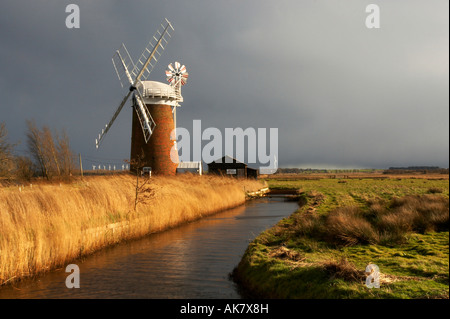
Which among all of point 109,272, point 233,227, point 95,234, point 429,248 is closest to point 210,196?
point 233,227

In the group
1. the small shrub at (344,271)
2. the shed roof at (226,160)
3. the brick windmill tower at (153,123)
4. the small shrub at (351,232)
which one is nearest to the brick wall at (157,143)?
the brick windmill tower at (153,123)

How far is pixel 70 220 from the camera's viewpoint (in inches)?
434

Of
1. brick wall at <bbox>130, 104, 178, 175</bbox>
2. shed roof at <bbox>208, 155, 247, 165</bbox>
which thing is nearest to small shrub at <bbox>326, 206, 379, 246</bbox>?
Answer: brick wall at <bbox>130, 104, 178, 175</bbox>

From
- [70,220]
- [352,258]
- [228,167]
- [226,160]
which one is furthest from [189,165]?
→ [352,258]

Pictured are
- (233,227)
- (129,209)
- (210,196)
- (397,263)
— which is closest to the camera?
(397,263)

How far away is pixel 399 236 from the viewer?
10734 mm

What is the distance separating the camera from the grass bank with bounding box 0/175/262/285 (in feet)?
29.0

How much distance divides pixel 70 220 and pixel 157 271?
3.45 meters

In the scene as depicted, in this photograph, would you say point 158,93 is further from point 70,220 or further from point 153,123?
point 70,220

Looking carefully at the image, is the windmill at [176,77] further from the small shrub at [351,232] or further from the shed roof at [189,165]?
the small shrub at [351,232]

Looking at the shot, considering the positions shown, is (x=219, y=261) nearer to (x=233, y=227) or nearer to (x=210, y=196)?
(x=233, y=227)

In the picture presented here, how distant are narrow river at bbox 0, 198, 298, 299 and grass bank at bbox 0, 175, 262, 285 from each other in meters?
0.41

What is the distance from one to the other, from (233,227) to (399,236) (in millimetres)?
8531
